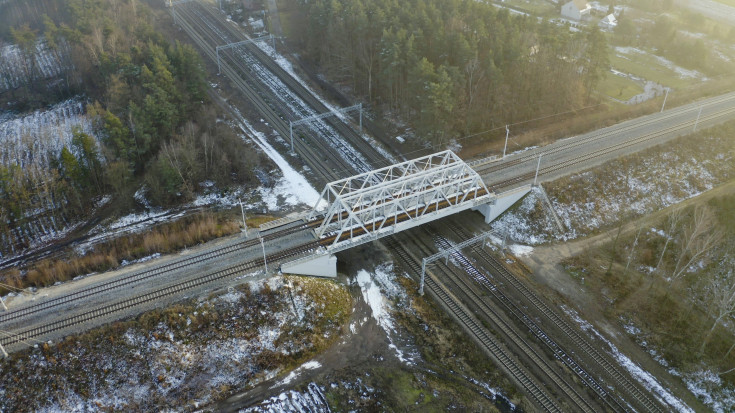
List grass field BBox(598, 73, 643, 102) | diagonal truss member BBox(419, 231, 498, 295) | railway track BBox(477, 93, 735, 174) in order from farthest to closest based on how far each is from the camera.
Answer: grass field BBox(598, 73, 643, 102) < railway track BBox(477, 93, 735, 174) < diagonal truss member BBox(419, 231, 498, 295)

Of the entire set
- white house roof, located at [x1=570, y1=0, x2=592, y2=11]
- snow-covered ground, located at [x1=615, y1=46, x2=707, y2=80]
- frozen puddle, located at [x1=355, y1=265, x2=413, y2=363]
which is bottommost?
frozen puddle, located at [x1=355, y1=265, x2=413, y2=363]

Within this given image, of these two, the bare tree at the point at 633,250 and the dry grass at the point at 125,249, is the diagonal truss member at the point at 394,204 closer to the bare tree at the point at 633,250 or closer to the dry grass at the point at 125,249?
the dry grass at the point at 125,249

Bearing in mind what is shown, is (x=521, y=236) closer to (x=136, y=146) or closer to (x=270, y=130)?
(x=270, y=130)

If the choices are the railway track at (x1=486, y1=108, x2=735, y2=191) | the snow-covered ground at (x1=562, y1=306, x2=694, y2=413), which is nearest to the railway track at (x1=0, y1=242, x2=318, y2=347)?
the railway track at (x1=486, y1=108, x2=735, y2=191)

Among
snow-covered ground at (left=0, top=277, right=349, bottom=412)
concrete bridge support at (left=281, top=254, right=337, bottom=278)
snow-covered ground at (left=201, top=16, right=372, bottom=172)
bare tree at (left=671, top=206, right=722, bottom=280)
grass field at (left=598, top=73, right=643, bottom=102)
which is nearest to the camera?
snow-covered ground at (left=0, top=277, right=349, bottom=412)

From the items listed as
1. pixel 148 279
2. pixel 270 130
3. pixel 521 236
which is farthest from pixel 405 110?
pixel 148 279

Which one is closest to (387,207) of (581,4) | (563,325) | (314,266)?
(314,266)

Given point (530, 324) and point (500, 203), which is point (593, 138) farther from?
point (530, 324)

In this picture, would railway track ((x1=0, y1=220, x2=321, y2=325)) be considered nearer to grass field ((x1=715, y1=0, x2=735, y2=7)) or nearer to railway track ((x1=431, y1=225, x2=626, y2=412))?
railway track ((x1=431, y1=225, x2=626, y2=412))
